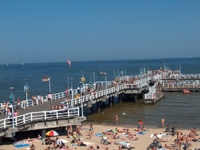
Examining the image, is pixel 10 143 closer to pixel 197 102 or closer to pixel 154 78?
pixel 197 102

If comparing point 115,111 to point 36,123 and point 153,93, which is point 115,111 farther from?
point 36,123

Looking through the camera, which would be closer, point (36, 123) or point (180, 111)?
point (36, 123)

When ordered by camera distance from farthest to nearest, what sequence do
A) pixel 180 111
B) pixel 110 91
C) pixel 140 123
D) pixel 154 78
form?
1. pixel 154 78
2. pixel 110 91
3. pixel 180 111
4. pixel 140 123

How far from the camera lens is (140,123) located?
22.8 m

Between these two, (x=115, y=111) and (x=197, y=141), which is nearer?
(x=197, y=141)

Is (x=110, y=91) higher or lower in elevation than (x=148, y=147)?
higher

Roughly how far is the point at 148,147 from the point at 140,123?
5556 millimetres

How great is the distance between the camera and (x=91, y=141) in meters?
19.2

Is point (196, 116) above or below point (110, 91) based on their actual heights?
below

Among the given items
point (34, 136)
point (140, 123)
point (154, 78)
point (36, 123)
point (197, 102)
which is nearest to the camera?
point (36, 123)

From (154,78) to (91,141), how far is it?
107 ft

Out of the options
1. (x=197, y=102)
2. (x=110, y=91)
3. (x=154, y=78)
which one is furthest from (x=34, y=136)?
(x=154, y=78)

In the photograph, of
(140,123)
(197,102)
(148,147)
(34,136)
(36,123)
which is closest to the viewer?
(148,147)

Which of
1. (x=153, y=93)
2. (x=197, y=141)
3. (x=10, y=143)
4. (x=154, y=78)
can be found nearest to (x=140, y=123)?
(x=197, y=141)
